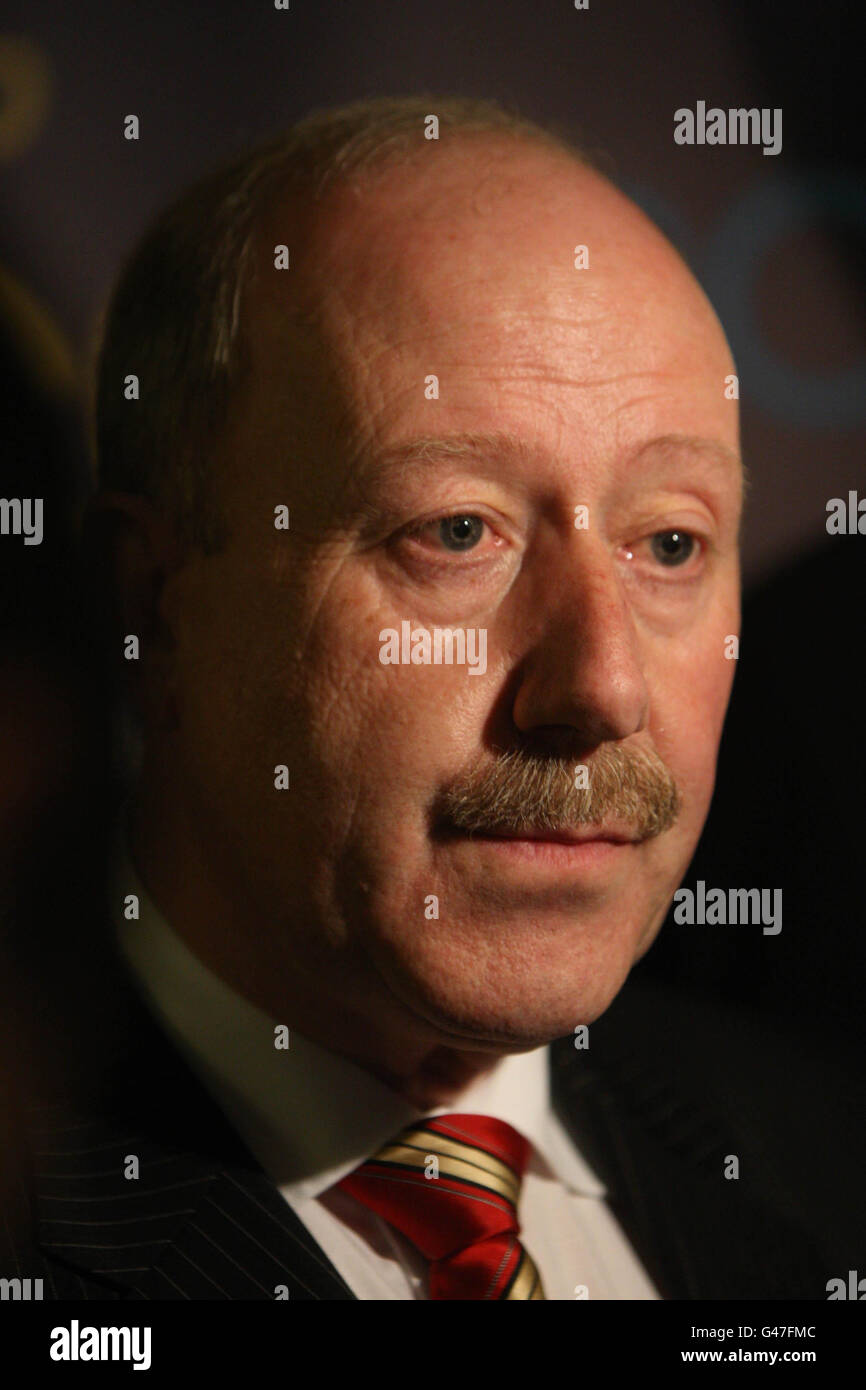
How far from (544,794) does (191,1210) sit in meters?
A: 0.57

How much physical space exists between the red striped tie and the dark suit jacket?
9 centimetres

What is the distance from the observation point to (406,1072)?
146 centimetres

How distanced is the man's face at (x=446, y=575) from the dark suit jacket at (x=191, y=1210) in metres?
0.22

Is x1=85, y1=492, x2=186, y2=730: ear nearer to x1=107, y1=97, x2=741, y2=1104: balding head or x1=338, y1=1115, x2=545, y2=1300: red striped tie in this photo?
x1=107, y1=97, x2=741, y2=1104: balding head

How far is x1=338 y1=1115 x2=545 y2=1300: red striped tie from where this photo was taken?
141cm

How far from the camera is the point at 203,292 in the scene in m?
1.41

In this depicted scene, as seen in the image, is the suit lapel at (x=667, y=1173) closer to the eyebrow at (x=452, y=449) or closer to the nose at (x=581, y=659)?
the nose at (x=581, y=659)

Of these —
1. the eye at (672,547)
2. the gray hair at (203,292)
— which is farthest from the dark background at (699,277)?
the eye at (672,547)

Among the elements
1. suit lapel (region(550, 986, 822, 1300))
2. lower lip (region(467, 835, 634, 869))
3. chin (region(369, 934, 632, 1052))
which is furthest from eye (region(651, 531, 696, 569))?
→ suit lapel (region(550, 986, 822, 1300))

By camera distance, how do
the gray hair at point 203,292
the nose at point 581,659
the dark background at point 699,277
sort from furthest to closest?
the dark background at point 699,277 → the gray hair at point 203,292 → the nose at point 581,659

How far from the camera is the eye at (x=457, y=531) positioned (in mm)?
1311

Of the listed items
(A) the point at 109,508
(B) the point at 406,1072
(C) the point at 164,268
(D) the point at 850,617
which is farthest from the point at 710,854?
(C) the point at 164,268

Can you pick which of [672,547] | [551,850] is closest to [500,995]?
[551,850]
